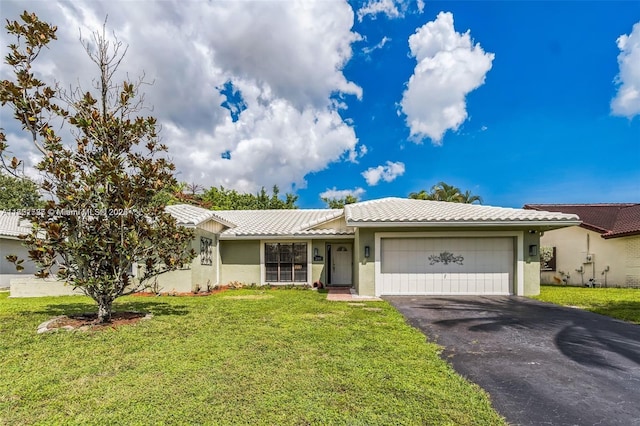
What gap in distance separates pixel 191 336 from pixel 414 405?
459 centimetres

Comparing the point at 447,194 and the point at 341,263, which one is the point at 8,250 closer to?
the point at 341,263

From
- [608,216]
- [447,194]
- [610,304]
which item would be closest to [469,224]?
[610,304]

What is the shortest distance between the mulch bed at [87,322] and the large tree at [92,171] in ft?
1.07

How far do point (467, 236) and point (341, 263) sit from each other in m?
6.35

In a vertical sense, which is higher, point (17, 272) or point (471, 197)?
point (471, 197)

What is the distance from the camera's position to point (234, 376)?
428 centimetres

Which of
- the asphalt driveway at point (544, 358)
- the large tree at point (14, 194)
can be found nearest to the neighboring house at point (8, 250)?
the large tree at point (14, 194)

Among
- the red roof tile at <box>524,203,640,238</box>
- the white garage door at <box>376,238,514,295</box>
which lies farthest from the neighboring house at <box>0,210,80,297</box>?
the red roof tile at <box>524,203,640,238</box>

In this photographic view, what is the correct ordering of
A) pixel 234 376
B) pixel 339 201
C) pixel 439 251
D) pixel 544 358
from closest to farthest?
pixel 234 376
pixel 544 358
pixel 439 251
pixel 339 201

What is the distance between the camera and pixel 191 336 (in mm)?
6340

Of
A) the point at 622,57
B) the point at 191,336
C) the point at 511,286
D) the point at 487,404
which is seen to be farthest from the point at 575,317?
the point at 622,57

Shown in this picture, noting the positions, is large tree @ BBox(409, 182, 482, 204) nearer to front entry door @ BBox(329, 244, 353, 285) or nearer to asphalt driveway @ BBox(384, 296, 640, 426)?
front entry door @ BBox(329, 244, 353, 285)

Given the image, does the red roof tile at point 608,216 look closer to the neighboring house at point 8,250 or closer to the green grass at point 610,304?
the green grass at point 610,304

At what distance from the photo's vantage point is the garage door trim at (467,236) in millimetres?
11555
